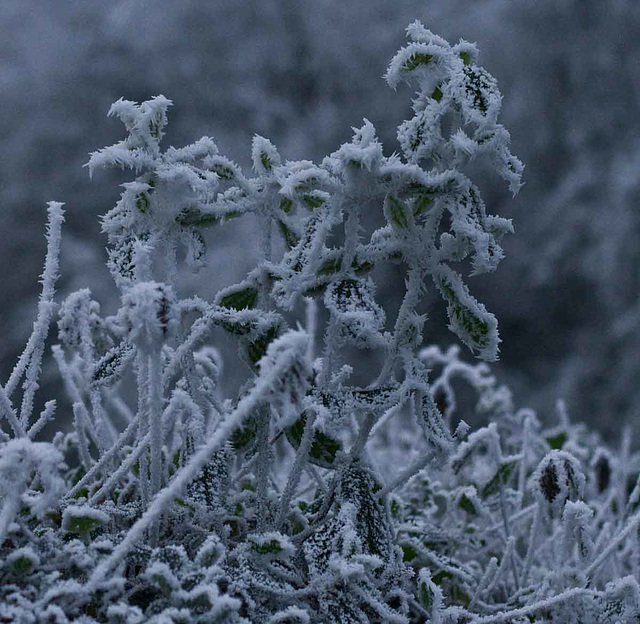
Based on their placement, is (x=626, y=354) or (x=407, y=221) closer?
(x=407, y=221)

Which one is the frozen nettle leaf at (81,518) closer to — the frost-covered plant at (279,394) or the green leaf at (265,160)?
the frost-covered plant at (279,394)

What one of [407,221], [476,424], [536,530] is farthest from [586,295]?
A: [407,221]

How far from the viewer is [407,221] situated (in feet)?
2.45

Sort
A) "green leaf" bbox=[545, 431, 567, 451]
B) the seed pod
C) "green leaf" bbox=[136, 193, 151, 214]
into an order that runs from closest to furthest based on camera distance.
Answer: "green leaf" bbox=[136, 193, 151, 214] → the seed pod → "green leaf" bbox=[545, 431, 567, 451]

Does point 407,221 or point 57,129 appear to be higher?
point 57,129

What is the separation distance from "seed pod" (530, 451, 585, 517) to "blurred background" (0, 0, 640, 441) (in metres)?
2.26

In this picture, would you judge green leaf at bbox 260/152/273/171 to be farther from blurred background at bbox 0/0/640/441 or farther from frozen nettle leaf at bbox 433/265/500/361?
blurred background at bbox 0/0/640/441

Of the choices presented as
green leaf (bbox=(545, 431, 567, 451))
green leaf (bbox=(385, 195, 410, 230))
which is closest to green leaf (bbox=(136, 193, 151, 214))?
green leaf (bbox=(385, 195, 410, 230))

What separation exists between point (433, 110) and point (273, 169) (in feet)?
0.56

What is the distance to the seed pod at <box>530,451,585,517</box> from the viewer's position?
875 millimetres

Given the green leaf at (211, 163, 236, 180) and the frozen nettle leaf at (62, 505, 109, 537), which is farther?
the green leaf at (211, 163, 236, 180)

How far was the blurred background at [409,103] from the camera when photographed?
3.20 m

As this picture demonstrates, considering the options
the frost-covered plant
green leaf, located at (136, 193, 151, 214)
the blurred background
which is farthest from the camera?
the blurred background

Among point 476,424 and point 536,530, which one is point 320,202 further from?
point 476,424
